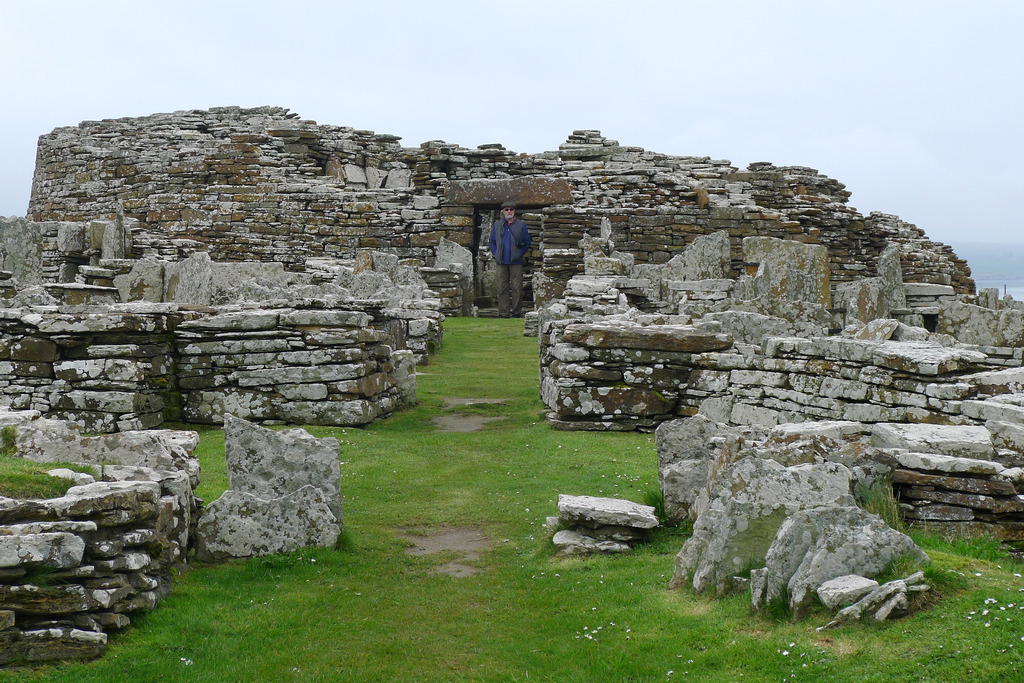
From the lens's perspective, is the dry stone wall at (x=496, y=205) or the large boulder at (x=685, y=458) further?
the dry stone wall at (x=496, y=205)

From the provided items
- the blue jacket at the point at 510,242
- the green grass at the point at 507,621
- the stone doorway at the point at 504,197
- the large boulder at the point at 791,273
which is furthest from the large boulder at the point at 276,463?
the stone doorway at the point at 504,197

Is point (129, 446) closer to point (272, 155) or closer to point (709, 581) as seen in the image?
point (709, 581)

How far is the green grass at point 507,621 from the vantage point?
14.3 feet

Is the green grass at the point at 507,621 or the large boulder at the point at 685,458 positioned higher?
the large boulder at the point at 685,458

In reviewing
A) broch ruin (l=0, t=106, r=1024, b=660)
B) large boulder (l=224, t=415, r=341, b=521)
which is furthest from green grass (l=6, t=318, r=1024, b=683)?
large boulder (l=224, t=415, r=341, b=521)

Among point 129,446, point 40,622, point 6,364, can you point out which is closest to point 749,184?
point 6,364

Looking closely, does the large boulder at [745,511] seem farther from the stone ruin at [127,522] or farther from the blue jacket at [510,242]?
the blue jacket at [510,242]

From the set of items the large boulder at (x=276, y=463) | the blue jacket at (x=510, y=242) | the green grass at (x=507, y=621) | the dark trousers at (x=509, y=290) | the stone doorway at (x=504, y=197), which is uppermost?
the stone doorway at (x=504, y=197)

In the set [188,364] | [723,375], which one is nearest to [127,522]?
[188,364]

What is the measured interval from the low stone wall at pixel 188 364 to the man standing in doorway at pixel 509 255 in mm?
11375

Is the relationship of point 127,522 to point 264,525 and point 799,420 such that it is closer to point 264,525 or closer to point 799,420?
point 264,525

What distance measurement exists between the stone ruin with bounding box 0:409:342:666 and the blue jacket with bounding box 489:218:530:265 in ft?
51.8

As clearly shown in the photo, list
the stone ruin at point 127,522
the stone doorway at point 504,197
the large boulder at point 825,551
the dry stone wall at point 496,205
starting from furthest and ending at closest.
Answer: the stone doorway at point 504,197 < the dry stone wall at point 496,205 < the stone ruin at point 127,522 < the large boulder at point 825,551

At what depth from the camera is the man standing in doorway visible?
22.8 metres
